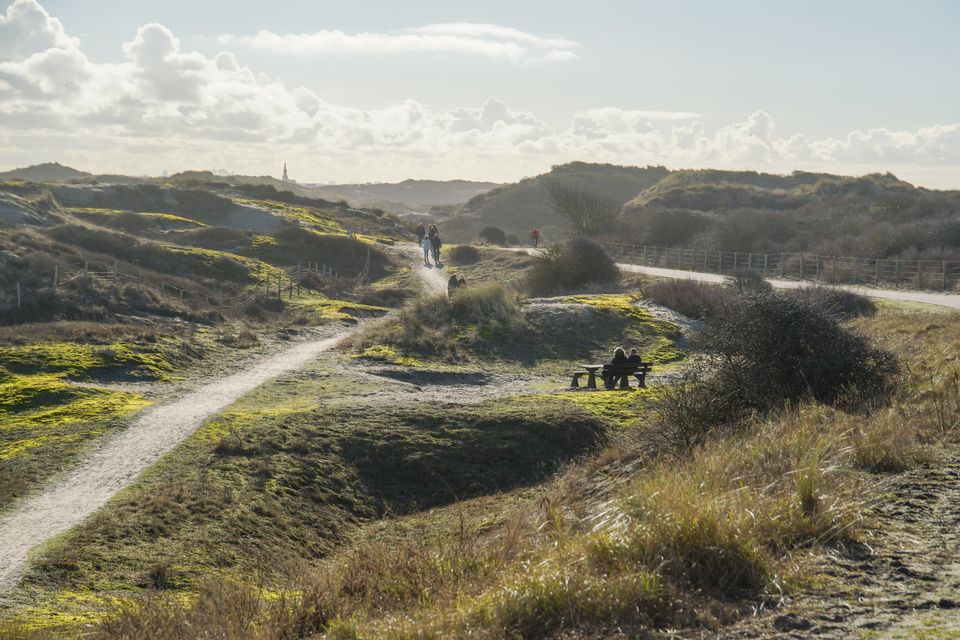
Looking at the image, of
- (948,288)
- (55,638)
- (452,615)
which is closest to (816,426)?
(452,615)

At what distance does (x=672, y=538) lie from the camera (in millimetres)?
5656

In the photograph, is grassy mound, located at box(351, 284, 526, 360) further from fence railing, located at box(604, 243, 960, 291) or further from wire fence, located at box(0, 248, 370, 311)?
fence railing, located at box(604, 243, 960, 291)

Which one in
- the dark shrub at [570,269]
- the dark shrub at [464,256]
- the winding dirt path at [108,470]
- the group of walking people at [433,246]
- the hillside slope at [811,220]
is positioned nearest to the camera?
the winding dirt path at [108,470]

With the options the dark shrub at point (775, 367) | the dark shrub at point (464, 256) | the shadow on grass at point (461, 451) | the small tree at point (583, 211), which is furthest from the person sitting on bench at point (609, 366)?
the small tree at point (583, 211)

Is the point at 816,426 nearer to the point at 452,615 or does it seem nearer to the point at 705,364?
the point at 705,364

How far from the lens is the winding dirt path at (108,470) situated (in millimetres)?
10555

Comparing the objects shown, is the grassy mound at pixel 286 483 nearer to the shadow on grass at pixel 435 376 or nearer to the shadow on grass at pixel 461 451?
the shadow on grass at pixel 461 451

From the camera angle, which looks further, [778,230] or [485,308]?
[778,230]

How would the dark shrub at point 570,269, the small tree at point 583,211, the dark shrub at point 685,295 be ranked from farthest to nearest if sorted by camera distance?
the small tree at point 583,211 < the dark shrub at point 570,269 < the dark shrub at point 685,295

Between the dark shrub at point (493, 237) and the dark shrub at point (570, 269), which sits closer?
the dark shrub at point (570, 269)

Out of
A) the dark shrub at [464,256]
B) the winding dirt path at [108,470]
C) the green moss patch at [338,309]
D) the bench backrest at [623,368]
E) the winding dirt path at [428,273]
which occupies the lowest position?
the green moss patch at [338,309]

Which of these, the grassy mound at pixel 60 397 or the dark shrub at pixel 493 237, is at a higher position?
the dark shrub at pixel 493 237

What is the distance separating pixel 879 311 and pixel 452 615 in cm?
2269

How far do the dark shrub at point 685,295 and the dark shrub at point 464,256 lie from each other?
21.5 meters
